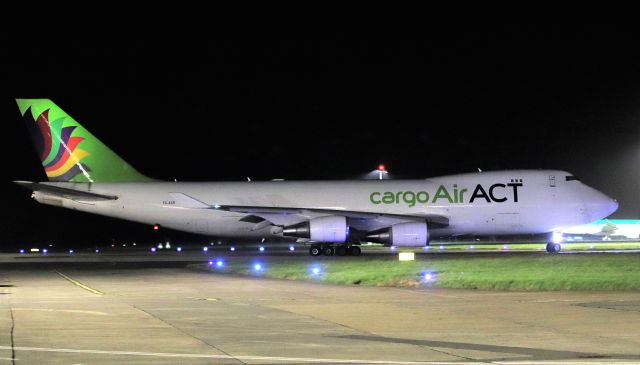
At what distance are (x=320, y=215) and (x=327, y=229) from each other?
2312 mm

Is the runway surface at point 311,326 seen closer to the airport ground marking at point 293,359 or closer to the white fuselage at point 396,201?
the airport ground marking at point 293,359

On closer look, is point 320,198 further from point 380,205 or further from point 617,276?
point 617,276

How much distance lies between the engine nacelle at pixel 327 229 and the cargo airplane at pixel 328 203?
0.15 feet

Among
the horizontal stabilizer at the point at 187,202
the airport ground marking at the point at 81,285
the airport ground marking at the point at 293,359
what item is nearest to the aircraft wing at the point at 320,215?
the horizontal stabilizer at the point at 187,202

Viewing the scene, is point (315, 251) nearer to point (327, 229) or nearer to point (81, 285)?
point (327, 229)

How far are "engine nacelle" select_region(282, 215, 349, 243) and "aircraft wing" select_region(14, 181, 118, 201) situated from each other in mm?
11246

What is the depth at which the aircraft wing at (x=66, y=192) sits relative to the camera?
44.7m

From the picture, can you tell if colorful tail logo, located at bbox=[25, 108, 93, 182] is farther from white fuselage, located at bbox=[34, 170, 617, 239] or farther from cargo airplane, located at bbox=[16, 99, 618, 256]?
white fuselage, located at bbox=[34, 170, 617, 239]

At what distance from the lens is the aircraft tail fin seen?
159 feet

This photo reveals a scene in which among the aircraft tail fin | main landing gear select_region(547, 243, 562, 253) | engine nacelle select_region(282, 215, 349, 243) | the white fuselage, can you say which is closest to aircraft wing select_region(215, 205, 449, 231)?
the white fuselage

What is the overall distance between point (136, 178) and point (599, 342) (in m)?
Answer: 39.2

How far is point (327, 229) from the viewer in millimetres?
42094

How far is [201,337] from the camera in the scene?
13.7 meters

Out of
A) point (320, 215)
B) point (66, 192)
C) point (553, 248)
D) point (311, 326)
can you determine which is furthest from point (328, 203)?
point (311, 326)
